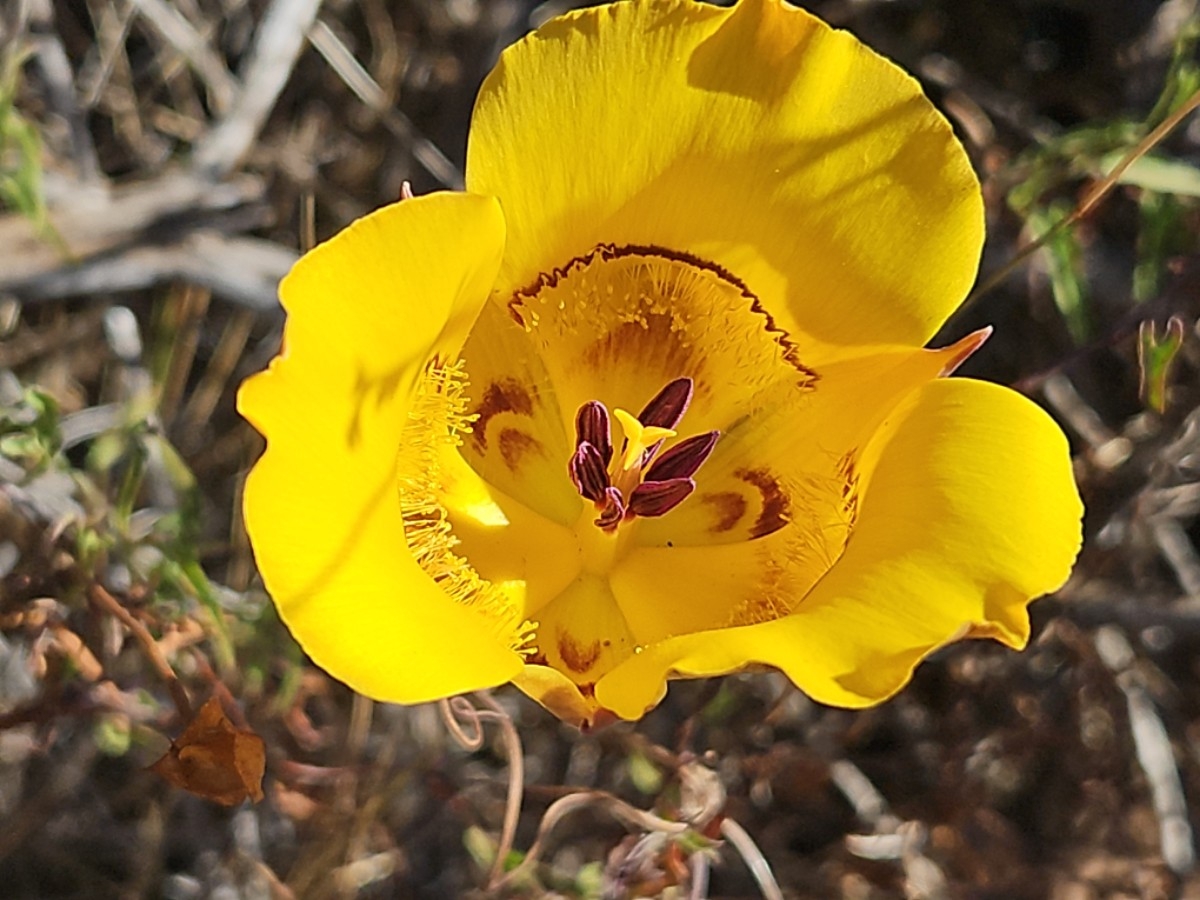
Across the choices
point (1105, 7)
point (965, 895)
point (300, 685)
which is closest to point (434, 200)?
point (300, 685)

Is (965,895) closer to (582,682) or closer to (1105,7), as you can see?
(582,682)

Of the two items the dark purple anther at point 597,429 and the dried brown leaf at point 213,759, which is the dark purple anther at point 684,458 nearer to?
the dark purple anther at point 597,429

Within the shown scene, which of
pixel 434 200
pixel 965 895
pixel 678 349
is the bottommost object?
pixel 965 895

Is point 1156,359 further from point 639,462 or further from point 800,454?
point 639,462

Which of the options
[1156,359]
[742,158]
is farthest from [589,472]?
[1156,359]

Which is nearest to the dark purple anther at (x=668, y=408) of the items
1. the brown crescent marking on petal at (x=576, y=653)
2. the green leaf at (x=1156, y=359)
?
the brown crescent marking on petal at (x=576, y=653)
